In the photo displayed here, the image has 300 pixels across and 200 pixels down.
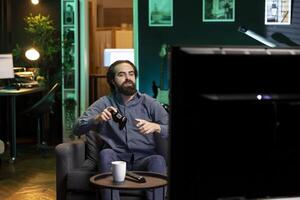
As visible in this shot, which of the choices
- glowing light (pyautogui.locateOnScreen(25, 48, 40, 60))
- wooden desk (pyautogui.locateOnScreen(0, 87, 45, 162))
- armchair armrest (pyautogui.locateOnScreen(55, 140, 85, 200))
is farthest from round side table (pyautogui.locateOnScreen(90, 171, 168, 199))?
glowing light (pyautogui.locateOnScreen(25, 48, 40, 60))

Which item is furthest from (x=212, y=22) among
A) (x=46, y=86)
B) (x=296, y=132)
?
(x=296, y=132)

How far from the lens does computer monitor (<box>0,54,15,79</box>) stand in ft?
22.9

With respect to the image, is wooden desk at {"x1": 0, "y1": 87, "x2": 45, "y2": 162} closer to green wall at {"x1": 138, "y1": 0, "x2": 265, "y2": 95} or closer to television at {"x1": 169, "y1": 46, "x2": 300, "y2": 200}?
green wall at {"x1": 138, "y1": 0, "x2": 265, "y2": 95}

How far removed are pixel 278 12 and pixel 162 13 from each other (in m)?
1.39

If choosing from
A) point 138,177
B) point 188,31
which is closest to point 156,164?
point 138,177

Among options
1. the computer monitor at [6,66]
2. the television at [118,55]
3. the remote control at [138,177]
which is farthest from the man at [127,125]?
the computer monitor at [6,66]

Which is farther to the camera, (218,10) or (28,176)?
(218,10)

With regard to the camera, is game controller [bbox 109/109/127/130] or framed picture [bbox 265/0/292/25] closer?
game controller [bbox 109/109/127/130]

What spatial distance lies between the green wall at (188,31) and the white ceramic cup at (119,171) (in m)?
3.44

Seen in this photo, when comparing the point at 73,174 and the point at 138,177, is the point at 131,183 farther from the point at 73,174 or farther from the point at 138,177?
the point at 73,174

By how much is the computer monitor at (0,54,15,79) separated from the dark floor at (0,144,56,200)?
1.02 m

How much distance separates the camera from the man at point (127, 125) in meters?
3.67

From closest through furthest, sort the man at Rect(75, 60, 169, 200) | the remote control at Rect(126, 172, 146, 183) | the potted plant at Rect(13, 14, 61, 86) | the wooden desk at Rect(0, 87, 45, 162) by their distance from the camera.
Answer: the remote control at Rect(126, 172, 146, 183)
the man at Rect(75, 60, 169, 200)
the wooden desk at Rect(0, 87, 45, 162)
the potted plant at Rect(13, 14, 61, 86)

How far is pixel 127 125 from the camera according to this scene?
12.4ft
